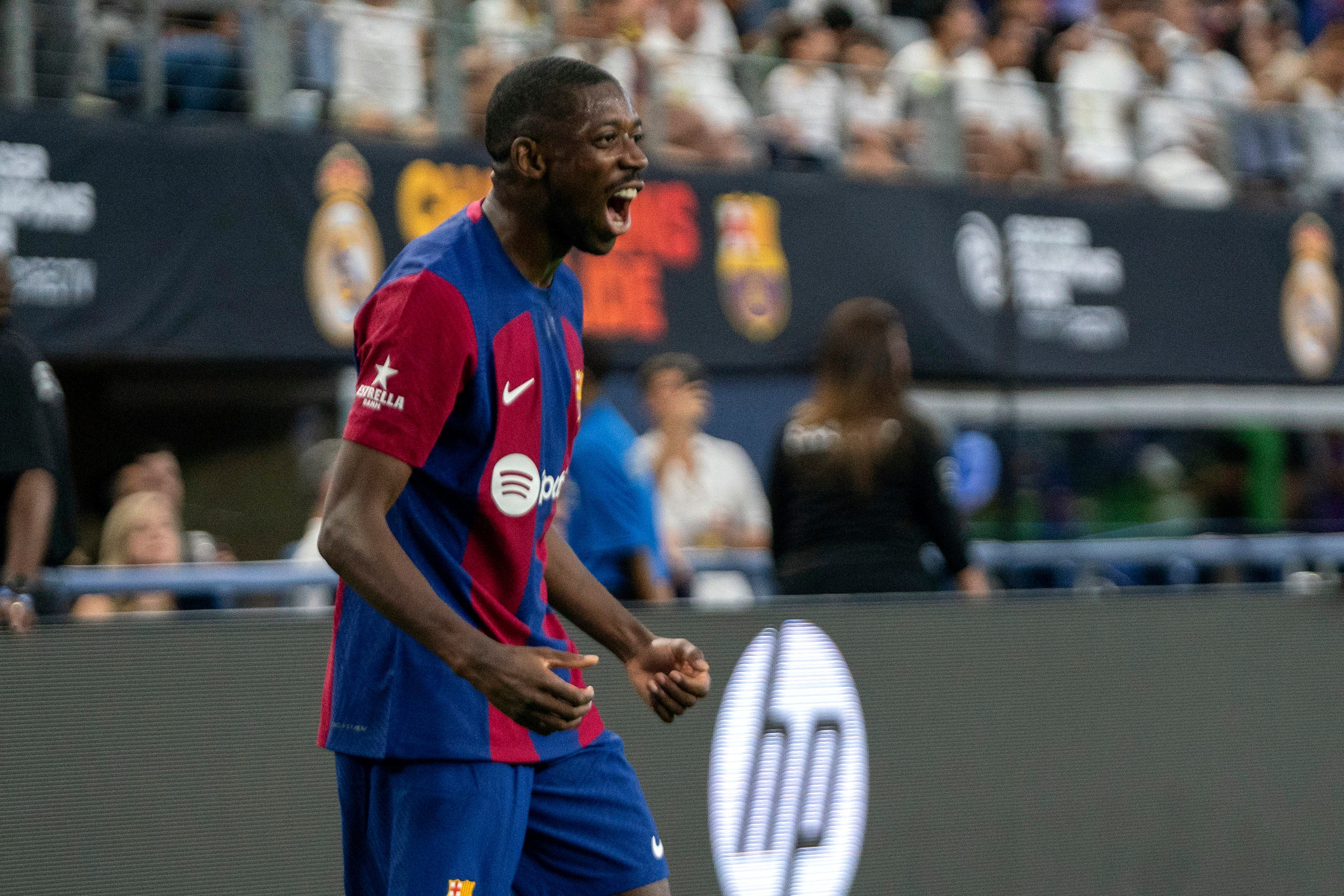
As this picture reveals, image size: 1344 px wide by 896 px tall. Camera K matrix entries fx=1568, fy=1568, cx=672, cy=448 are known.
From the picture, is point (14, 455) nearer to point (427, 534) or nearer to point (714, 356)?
point (427, 534)

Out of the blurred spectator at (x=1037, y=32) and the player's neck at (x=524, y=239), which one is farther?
the blurred spectator at (x=1037, y=32)

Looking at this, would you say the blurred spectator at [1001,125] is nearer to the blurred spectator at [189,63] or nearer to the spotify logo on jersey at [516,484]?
the blurred spectator at [189,63]

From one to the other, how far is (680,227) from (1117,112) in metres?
3.98

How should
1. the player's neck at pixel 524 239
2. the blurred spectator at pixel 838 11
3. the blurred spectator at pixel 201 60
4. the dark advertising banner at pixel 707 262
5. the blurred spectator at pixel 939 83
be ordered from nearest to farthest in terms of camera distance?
the player's neck at pixel 524 239 < the dark advertising banner at pixel 707 262 < the blurred spectator at pixel 201 60 < the blurred spectator at pixel 939 83 < the blurred spectator at pixel 838 11

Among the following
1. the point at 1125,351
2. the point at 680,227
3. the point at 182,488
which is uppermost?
the point at 680,227

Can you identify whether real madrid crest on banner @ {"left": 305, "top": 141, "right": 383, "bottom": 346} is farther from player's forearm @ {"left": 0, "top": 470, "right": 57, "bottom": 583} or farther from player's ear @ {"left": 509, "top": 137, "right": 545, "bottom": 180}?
player's ear @ {"left": 509, "top": 137, "right": 545, "bottom": 180}

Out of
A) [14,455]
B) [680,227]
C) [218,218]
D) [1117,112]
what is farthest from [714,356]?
[14,455]

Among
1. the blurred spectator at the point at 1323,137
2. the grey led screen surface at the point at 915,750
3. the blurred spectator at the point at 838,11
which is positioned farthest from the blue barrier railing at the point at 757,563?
the blurred spectator at the point at 1323,137

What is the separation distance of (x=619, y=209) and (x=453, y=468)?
50cm

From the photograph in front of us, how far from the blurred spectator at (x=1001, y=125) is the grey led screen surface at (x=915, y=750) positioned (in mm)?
5689

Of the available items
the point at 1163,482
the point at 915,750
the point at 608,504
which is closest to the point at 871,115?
the point at 1163,482

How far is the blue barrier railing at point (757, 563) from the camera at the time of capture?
4438 mm

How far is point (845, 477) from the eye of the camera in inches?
186

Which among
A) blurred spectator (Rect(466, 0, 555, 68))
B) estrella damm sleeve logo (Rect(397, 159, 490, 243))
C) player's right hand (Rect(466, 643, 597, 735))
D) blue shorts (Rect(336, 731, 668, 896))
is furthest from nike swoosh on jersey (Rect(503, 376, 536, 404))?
blurred spectator (Rect(466, 0, 555, 68))
